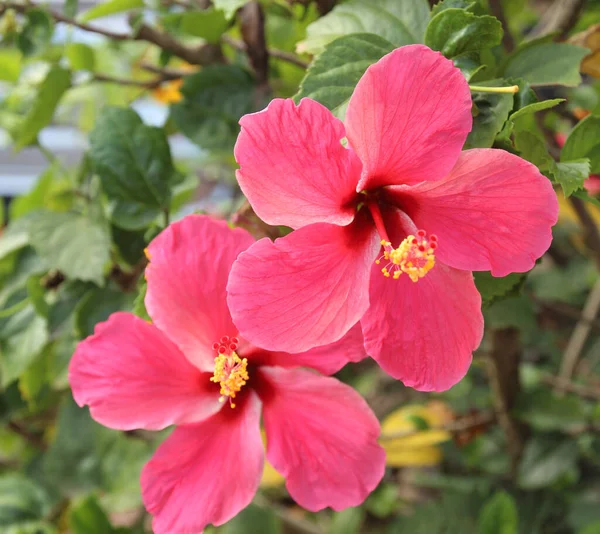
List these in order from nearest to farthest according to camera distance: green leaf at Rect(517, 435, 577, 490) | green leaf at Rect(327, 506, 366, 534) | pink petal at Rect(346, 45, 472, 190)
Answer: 1. pink petal at Rect(346, 45, 472, 190)
2. green leaf at Rect(517, 435, 577, 490)
3. green leaf at Rect(327, 506, 366, 534)

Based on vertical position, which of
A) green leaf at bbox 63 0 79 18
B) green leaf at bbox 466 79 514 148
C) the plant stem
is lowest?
green leaf at bbox 63 0 79 18

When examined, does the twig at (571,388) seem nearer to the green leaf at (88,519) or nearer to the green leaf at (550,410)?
the green leaf at (550,410)

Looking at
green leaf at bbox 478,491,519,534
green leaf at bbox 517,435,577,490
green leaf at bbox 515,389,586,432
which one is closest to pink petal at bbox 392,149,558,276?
green leaf at bbox 478,491,519,534

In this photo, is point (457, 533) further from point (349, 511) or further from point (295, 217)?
point (295, 217)

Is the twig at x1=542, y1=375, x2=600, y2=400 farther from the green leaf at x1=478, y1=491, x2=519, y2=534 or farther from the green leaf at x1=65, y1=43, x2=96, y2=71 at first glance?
the green leaf at x1=65, y1=43, x2=96, y2=71

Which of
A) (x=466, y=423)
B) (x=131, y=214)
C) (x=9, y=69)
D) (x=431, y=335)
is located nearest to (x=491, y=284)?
(x=431, y=335)

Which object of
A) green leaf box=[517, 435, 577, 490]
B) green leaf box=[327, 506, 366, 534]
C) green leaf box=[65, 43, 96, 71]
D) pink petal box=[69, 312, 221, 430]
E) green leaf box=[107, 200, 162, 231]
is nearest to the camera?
pink petal box=[69, 312, 221, 430]
